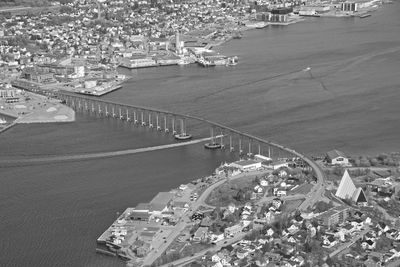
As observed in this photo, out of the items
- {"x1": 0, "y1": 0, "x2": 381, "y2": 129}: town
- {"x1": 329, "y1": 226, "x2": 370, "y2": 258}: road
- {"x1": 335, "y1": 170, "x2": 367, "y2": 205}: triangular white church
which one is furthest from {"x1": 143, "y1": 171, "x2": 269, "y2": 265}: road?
{"x1": 0, "y1": 0, "x2": 381, "y2": 129}: town

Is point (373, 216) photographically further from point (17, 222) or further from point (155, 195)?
point (17, 222)

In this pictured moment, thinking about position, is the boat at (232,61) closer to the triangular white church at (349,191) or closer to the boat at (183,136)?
the boat at (183,136)

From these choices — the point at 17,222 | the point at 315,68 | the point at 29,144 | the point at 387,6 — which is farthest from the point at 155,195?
the point at 387,6

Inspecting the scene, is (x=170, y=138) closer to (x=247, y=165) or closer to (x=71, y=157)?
(x=71, y=157)

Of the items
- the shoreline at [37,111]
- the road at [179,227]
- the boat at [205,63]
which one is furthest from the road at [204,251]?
the boat at [205,63]

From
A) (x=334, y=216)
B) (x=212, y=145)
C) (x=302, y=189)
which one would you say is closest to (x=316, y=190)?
(x=302, y=189)

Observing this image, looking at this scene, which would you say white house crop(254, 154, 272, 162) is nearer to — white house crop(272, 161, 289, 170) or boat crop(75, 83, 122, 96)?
white house crop(272, 161, 289, 170)
